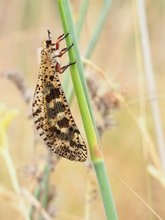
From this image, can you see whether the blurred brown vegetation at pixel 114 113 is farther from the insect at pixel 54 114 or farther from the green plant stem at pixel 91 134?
the green plant stem at pixel 91 134

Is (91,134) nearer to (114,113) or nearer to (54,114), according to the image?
(54,114)

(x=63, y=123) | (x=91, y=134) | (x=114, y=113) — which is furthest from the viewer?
(x=114, y=113)

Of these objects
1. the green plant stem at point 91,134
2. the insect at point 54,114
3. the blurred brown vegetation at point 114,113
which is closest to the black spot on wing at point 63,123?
the insect at point 54,114

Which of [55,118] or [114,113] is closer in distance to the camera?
[55,118]

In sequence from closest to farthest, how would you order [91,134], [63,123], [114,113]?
[91,134]
[63,123]
[114,113]

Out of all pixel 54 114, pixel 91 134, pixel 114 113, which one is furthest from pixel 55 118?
pixel 114 113

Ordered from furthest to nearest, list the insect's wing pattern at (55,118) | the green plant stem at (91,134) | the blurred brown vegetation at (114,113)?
the blurred brown vegetation at (114,113)
the insect's wing pattern at (55,118)
the green plant stem at (91,134)
